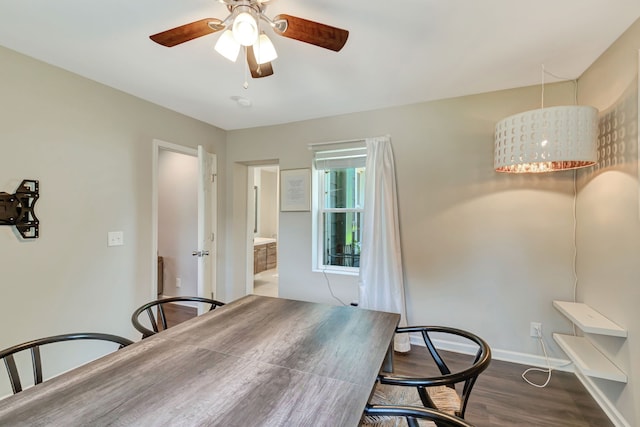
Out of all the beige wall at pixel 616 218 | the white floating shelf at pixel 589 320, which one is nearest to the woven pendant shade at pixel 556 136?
the beige wall at pixel 616 218

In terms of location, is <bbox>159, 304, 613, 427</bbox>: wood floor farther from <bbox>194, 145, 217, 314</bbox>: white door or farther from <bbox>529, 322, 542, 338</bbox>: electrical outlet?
<bbox>194, 145, 217, 314</bbox>: white door

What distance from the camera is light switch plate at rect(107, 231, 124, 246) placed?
2.53 m

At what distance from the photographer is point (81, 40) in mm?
1871

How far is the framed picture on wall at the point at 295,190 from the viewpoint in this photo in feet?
11.2

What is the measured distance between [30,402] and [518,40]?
2926mm

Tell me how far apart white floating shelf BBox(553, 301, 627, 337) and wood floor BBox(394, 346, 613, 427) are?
59 centimetres

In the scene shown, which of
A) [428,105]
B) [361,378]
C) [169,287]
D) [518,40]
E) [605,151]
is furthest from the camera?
Answer: [169,287]

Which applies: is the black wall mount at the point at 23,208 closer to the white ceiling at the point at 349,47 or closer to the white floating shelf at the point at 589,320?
the white ceiling at the point at 349,47

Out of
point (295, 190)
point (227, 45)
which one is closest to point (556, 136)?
point (227, 45)

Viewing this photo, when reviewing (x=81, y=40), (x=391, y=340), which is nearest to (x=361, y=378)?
(x=391, y=340)

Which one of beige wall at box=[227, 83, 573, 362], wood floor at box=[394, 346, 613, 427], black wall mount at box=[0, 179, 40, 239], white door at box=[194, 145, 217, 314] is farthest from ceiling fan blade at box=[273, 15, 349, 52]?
wood floor at box=[394, 346, 613, 427]

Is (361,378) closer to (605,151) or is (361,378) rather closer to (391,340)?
(391,340)

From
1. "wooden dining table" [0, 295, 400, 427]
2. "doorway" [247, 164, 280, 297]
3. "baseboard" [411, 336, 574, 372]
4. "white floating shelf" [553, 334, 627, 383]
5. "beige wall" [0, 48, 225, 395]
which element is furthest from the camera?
"doorway" [247, 164, 280, 297]

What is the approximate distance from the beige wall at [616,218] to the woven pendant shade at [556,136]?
15cm
